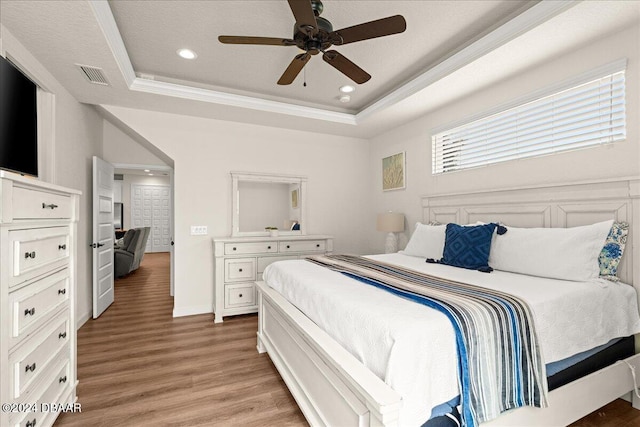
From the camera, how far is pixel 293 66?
2.26 metres

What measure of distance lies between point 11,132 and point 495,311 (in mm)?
2810

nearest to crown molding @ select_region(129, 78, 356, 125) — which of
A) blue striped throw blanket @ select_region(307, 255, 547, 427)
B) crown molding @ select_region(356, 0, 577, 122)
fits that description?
crown molding @ select_region(356, 0, 577, 122)

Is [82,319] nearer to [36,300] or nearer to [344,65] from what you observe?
[36,300]

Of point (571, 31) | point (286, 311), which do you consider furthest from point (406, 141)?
point (286, 311)

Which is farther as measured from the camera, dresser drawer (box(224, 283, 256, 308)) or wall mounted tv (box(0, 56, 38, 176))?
dresser drawer (box(224, 283, 256, 308))

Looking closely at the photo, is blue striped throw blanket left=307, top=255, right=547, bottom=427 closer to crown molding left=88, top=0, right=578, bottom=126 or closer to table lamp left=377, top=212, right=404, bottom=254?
crown molding left=88, top=0, right=578, bottom=126

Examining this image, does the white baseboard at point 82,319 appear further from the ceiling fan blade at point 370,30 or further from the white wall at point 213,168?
the ceiling fan blade at point 370,30

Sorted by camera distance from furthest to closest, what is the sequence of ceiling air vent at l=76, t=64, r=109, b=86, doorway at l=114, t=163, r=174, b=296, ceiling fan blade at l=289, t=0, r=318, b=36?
doorway at l=114, t=163, r=174, b=296
ceiling air vent at l=76, t=64, r=109, b=86
ceiling fan blade at l=289, t=0, r=318, b=36

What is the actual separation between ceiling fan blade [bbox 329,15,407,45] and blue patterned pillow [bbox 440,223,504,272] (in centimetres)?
169

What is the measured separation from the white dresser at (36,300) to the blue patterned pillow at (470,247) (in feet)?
9.06

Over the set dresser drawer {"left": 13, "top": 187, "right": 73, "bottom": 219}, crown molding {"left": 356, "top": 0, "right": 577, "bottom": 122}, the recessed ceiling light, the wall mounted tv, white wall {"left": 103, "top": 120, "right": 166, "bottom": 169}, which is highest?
the recessed ceiling light

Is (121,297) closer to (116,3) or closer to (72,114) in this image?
(72,114)

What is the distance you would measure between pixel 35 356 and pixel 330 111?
3.66 metres

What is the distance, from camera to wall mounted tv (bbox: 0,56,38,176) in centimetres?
167
